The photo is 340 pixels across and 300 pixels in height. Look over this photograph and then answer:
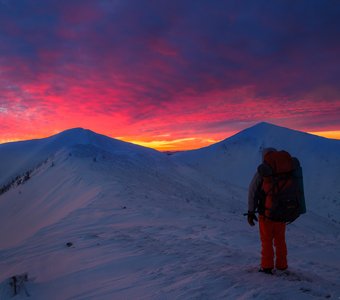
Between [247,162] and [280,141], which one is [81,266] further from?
[280,141]

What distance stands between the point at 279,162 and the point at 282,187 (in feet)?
1.11

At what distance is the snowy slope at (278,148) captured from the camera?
3488cm

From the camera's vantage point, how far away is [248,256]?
240 inches

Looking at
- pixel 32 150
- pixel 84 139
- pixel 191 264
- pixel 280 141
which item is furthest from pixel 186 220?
pixel 280 141

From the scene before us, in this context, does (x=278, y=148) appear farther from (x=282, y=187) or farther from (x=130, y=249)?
(x=282, y=187)

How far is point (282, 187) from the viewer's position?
180 inches

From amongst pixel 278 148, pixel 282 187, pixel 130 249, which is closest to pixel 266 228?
pixel 282 187

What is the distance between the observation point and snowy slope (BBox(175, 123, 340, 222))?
34875mm

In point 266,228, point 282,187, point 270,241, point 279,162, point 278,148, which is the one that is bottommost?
point 270,241

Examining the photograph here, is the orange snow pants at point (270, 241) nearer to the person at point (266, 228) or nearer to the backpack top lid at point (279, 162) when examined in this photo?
the person at point (266, 228)

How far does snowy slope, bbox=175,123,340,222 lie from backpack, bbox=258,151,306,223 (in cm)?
2804

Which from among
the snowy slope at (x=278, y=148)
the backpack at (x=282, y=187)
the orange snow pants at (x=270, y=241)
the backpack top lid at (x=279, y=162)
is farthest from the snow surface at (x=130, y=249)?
the snowy slope at (x=278, y=148)

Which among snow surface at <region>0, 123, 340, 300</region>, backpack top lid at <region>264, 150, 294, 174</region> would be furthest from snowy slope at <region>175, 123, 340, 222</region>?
backpack top lid at <region>264, 150, 294, 174</region>

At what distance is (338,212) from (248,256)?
2529 cm
